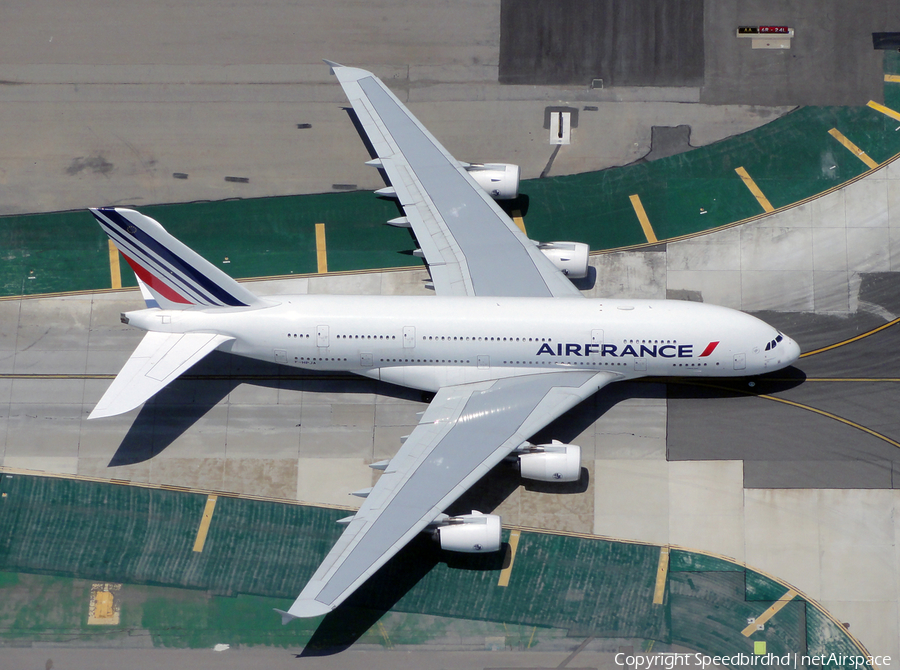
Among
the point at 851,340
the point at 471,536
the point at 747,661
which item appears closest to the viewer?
the point at 471,536

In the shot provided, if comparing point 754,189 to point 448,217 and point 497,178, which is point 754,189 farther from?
point 448,217

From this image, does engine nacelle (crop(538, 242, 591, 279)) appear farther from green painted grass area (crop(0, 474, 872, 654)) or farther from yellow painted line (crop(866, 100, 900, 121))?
yellow painted line (crop(866, 100, 900, 121))

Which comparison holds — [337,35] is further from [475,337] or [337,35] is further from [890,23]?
[890,23]

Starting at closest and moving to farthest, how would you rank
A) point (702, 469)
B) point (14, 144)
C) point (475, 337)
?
point (475, 337) < point (702, 469) < point (14, 144)

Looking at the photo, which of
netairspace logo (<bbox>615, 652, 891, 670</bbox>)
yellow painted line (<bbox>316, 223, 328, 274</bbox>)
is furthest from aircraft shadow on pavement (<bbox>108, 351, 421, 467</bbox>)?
netairspace logo (<bbox>615, 652, 891, 670</bbox>)

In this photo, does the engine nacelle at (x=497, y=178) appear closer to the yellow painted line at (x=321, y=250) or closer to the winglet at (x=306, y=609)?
the yellow painted line at (x=321, y=250)

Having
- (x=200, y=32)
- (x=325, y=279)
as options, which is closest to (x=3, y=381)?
(x=325, y=279)

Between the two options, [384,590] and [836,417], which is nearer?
[384,590]

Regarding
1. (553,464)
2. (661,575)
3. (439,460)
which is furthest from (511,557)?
(661,575)
